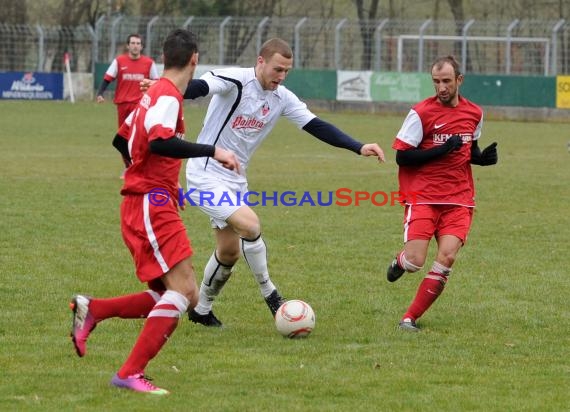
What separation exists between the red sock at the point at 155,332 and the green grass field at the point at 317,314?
0.57 feet

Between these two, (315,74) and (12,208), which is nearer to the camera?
(12,208)

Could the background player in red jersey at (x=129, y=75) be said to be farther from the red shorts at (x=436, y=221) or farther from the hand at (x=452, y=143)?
the hand at (x=452, y=143)

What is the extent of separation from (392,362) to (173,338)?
4.70 ft

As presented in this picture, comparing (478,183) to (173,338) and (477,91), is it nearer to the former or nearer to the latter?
(173,338)

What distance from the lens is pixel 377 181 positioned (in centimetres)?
1681

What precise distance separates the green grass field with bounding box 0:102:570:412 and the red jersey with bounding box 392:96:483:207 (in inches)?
33.1

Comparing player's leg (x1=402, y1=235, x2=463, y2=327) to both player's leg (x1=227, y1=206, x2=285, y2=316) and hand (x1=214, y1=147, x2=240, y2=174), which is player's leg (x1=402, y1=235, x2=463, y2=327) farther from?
hand (x1=214, y1=147, x2=240, y2=174)

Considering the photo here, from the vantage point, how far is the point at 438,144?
24.5 feet

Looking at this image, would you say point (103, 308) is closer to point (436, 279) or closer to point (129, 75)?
point (436, 279)

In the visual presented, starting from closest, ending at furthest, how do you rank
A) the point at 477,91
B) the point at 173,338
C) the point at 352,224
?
the point at 173,338 → the point at 352,224 → the point at 477,91

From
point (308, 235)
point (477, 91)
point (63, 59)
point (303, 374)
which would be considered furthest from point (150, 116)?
point (63, 59)

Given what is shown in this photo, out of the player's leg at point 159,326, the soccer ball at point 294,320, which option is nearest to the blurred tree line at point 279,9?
the soccer ball at point 294,320

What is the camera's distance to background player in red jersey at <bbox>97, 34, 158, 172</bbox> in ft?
55.1

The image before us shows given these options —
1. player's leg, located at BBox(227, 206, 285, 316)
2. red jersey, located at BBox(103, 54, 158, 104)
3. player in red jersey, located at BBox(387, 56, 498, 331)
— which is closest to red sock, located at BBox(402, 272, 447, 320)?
player in red jersey, located at BBox(387, 56, 498, 331)
